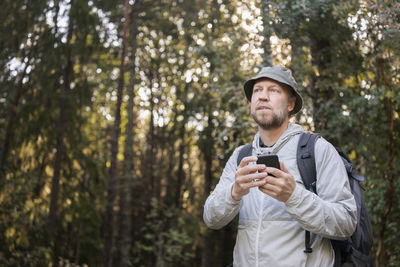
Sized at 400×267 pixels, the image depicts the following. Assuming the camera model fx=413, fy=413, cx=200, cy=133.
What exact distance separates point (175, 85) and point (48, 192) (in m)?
11.1

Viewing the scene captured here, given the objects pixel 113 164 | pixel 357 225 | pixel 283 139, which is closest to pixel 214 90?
pixel 113 164

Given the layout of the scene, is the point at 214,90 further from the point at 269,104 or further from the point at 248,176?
the point at 248,176

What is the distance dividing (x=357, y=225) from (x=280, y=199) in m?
0.52

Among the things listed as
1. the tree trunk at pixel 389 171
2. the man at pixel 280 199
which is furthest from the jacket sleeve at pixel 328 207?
the tree trunk at pixel 389 171

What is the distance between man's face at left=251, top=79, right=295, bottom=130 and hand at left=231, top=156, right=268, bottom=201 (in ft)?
1.66

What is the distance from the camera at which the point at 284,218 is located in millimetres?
2328

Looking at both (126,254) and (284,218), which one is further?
(126,254)

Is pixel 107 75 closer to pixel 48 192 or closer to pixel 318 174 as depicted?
pixel 48 192

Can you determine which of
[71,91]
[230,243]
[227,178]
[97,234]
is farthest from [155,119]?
[227,178]

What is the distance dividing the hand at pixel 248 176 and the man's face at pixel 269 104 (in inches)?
19.9

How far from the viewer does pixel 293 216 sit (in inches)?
84.5

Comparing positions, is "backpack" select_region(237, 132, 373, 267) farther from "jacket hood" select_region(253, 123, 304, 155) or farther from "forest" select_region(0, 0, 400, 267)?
"forest" select_region(0, 0, 400, 267)

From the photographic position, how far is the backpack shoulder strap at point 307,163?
7.66ft

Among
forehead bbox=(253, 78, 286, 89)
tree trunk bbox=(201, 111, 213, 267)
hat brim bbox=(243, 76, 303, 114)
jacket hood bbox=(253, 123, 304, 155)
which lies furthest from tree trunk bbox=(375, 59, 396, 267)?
tree trunk bbox=(201, 111, 213, 267)
